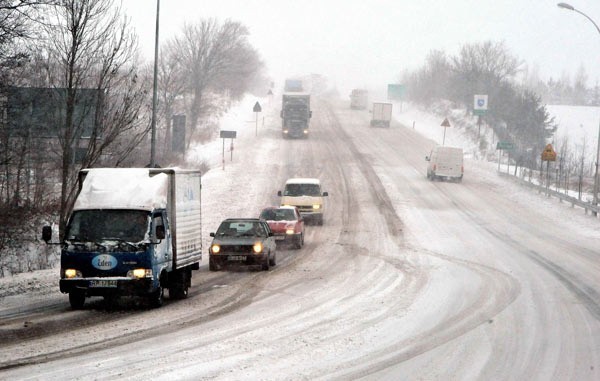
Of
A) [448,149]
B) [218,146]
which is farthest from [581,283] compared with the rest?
[218,146]

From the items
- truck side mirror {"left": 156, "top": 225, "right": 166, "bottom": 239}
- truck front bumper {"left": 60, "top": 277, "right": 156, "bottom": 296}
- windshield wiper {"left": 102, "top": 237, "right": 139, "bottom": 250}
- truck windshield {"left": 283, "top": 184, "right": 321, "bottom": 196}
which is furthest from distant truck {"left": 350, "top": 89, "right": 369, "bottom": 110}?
truck front bumper {"left": 60, "top": 277, "right": 156, "bottom": 296}

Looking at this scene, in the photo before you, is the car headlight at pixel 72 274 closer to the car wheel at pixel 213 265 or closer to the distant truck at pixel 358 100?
the car wheel at pixel 213 265

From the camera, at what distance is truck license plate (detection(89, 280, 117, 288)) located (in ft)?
54.0

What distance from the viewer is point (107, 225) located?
1708cm

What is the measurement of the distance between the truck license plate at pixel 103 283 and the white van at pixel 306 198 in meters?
21.1

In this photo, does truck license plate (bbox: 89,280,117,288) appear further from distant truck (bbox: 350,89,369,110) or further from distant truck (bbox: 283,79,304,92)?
distant truck (bbox: 283,79,304,92)

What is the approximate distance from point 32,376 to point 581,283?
15.9 m

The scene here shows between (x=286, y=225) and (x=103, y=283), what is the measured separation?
14255mm

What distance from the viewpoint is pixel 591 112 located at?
154750mm

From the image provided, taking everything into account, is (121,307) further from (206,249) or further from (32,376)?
(206,249)

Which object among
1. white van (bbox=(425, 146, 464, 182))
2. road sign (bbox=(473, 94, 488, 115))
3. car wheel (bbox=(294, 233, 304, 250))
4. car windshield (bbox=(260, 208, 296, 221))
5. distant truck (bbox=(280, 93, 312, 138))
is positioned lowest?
car wheel (bbox=(294, 233, 304, 250))

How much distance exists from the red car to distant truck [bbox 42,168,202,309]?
11227mm

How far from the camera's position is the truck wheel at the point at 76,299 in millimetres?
16609

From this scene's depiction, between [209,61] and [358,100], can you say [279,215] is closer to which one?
[209,61]
